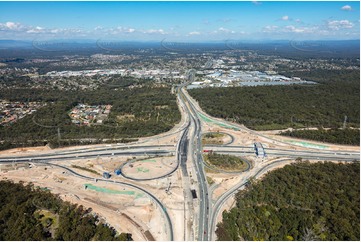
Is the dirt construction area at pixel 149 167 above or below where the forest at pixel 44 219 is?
above

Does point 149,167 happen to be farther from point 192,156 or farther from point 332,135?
point 332,135

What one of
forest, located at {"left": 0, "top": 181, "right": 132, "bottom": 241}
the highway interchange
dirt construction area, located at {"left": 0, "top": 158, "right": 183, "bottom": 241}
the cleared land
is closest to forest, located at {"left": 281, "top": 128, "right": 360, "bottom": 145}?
the highway interchange

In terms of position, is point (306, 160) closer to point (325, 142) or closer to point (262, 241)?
point (325, 142)

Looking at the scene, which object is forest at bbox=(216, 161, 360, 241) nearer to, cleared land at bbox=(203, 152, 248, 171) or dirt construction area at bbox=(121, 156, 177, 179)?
cleared land at bbox=(203, 152, 248, 171)

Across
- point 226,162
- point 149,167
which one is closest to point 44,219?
point 149,167

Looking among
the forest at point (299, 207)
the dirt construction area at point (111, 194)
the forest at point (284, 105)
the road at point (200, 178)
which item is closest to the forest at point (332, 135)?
the forest at point (284, 105)

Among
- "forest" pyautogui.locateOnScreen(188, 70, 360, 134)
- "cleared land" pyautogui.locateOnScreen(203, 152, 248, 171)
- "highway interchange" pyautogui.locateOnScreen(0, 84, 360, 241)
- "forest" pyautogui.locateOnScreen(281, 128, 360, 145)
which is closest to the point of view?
"highway interchange" pyautogui.locateOnScreen(0, 84, 360, 241)

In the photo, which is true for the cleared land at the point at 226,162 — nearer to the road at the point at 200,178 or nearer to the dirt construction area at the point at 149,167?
the road at the point at 200,178
